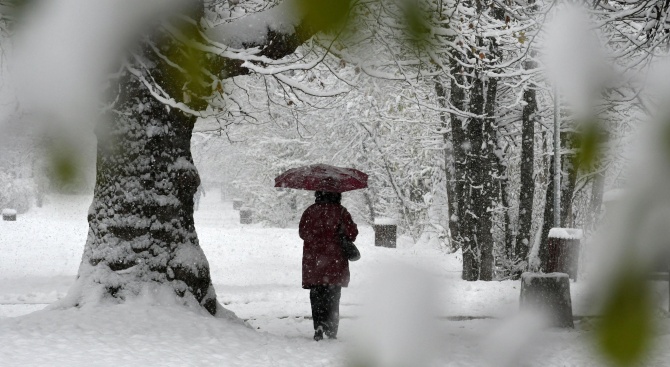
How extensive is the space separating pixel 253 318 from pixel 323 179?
10.2ft

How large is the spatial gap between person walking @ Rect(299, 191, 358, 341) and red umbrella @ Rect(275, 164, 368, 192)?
9 centimetres

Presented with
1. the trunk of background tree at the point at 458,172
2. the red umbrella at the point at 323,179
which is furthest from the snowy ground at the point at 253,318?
the trunk of background tree at the point at 458,172

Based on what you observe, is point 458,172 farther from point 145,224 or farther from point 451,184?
point 145,224

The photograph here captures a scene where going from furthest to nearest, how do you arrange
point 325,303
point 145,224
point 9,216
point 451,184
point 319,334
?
point 9,216
point 451,184
point 319,334
point 325,303
point 145,224

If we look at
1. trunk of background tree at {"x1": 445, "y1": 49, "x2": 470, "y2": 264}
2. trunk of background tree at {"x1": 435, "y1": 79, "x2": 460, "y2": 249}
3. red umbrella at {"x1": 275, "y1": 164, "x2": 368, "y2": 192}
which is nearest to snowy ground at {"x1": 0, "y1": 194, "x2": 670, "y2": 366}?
red umbrella at {"x1": 275, "y1": 164, "x2": 368, "y2": 192}

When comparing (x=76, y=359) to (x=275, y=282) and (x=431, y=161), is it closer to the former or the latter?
(x=275, y=282)

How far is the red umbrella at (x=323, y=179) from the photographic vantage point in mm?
7047

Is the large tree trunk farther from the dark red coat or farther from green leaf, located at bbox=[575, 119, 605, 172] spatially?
green leaf, located at bbox=[575, 119, 605, 172]

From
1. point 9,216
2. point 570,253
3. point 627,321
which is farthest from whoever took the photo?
point 9,216

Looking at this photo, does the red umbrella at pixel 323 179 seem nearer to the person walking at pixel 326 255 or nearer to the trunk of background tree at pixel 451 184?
the person walking at pixel 326 255

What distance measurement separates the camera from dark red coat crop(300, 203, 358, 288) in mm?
6875

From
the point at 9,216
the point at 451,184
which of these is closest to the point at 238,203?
the point at 9,216

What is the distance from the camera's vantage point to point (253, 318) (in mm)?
9500

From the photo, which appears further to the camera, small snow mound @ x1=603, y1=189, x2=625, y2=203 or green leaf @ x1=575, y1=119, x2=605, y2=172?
green leaf @ x1=575, y1=119, x2=605, y2=172
